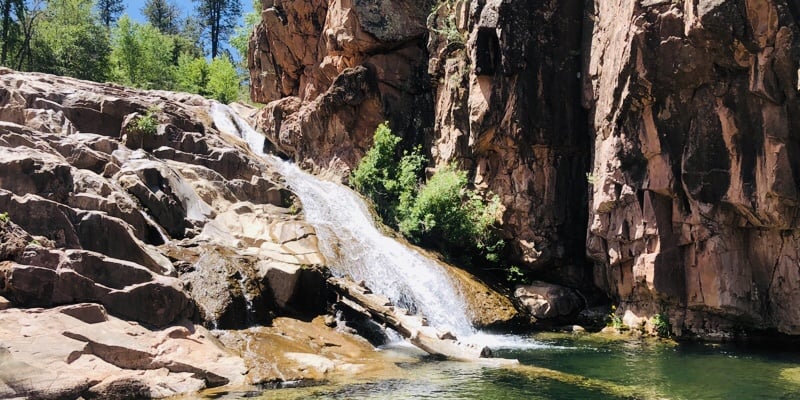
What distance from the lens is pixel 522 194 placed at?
2619 cm

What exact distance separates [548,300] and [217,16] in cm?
5266

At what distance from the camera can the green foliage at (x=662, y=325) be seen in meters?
21.5

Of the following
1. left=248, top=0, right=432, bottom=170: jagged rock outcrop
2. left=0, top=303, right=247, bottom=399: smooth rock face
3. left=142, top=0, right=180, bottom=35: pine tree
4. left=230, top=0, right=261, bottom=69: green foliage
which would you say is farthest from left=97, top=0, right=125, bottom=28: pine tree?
left=0, top=303, right=247, bottom=399: smooth rock face

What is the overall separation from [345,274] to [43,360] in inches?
432

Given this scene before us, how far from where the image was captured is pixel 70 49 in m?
47.3

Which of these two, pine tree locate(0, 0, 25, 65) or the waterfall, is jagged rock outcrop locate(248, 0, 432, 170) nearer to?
the waterfall

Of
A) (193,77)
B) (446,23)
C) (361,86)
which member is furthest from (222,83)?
(446,23)

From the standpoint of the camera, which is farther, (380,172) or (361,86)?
(361,86)

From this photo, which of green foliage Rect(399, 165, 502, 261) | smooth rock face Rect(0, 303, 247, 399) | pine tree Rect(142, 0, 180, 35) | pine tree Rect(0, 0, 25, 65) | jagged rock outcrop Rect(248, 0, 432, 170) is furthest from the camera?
pine tree Rect(142, 0, 180, 35)

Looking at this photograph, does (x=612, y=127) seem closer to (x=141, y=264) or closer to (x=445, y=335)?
(x=445, y=335)

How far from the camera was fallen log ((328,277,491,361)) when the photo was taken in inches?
640

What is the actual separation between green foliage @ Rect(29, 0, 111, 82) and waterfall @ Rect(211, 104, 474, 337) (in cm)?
2875

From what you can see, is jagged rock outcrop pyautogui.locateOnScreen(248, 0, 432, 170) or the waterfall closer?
the waterfall

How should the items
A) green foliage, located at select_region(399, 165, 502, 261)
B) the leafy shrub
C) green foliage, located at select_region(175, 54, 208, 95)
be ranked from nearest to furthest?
green foliage, located at select_region(399, 165, 502, 261), the leafy shrub, green foliage, located at select_region(175, 54, 208, 95)
